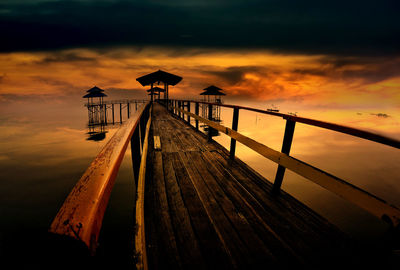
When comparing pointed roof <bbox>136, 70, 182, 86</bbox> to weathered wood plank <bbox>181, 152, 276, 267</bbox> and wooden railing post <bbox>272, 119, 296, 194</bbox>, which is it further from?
wooden railing post <bbox>272, 119, 296, 194</bbox>

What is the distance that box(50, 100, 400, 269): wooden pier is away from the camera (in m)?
1.00

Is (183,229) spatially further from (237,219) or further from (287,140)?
Result: (287,140)

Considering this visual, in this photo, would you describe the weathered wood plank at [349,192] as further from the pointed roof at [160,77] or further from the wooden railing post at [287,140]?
the pointed roof at [160,77]

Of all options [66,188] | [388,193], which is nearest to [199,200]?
[66,188]

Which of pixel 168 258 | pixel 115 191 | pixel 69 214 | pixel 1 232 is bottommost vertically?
pixel 1 232

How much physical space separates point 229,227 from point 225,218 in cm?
15

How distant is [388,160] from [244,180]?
113 ft

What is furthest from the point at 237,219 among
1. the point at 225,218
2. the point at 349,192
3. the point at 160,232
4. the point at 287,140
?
the point at 287,140

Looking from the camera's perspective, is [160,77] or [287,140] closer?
[287,140]

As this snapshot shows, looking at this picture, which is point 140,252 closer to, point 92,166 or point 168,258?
point 168,258

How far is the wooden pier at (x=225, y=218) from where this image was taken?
999mm

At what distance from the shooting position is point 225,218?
2.38m

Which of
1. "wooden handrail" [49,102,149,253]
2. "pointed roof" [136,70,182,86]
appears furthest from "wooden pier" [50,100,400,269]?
"pointed roof" [136,70,182,86]

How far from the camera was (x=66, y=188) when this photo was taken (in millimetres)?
16422
